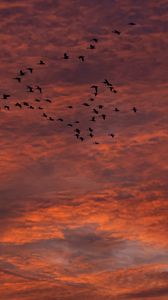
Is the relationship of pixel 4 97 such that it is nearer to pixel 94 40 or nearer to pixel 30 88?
pixel 30 88

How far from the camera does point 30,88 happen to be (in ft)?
316

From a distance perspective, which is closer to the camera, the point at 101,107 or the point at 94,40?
the point at 94,40

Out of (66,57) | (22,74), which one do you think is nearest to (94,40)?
(66,57)

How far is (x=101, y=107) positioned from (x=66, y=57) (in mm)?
11260

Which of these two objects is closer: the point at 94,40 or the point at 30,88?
the point at 94,40

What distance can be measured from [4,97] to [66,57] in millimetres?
9816

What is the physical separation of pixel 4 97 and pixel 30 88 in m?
3.90

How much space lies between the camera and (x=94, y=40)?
87500 millimetres

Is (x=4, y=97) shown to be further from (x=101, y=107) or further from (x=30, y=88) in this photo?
(x=101, y=107)

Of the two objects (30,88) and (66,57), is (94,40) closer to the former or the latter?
(66,57)

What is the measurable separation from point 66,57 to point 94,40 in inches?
191

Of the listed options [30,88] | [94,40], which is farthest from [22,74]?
[94,40]

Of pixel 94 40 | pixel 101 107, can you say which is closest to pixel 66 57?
pixel 94 40

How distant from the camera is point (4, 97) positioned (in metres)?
94.3
